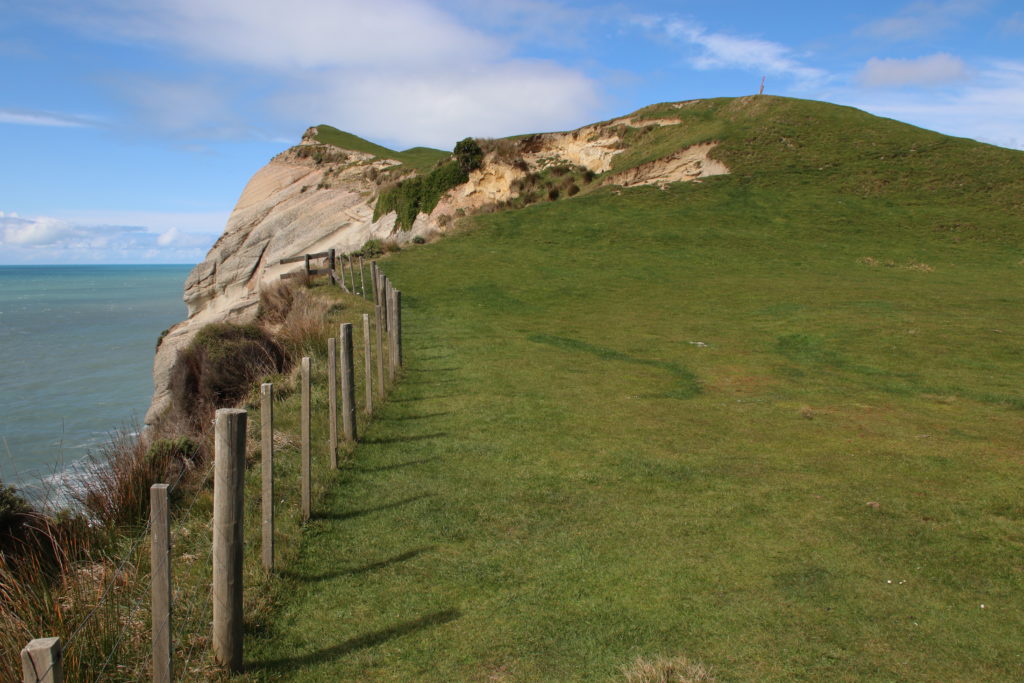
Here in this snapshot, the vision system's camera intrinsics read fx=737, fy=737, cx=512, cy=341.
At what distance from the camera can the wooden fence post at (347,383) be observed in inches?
367

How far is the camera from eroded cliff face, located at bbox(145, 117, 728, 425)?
44.8m

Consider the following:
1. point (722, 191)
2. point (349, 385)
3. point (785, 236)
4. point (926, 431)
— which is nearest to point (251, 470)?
point (349, 385)

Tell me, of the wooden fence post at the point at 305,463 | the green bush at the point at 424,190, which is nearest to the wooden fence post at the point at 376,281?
the wooden fence post at the point at 305,463

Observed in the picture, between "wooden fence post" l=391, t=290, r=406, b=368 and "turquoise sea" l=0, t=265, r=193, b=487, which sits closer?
"wooden fence post" l=391, t=290, r=406, b=368

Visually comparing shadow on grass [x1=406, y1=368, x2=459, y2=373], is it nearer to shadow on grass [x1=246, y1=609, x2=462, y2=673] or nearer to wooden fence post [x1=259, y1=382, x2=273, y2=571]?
wooden fence post [x1=259, y1=382, x2=273, y2=571]

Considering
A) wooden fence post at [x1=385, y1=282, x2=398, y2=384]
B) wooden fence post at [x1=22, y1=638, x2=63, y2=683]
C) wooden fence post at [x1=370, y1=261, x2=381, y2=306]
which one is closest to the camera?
wooden fence post at [x1=22, y1=638, x2=63, y2=683]

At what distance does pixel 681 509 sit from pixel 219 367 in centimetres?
1379

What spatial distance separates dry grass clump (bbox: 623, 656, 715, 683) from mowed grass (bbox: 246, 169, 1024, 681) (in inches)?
9.4

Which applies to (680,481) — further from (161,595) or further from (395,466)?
(161,595)

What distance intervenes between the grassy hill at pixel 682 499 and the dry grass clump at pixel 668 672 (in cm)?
17

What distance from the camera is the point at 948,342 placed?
16.9 m

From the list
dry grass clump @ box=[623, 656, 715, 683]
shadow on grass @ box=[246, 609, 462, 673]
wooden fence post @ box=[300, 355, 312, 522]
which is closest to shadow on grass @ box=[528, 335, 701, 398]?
wooden fence post @ box=[300, 355, 312, 522]

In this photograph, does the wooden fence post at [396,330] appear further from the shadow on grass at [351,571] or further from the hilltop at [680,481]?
the shadow on grass at [351,571]

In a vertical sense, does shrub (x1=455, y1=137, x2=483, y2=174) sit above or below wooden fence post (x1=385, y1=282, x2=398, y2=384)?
above
